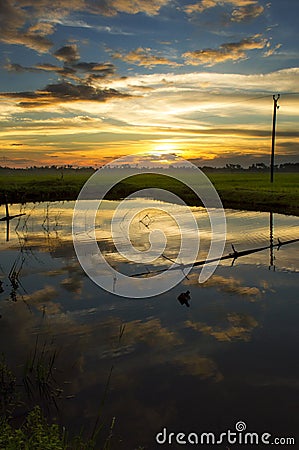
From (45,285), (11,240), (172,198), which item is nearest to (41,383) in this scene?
(45,285)

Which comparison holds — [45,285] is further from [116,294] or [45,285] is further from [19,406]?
[19,406]

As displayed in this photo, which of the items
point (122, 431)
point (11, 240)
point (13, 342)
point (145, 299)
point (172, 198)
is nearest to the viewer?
point (122, 431)

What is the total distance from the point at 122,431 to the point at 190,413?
1.30 meters

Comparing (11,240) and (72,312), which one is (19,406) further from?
(11,240)

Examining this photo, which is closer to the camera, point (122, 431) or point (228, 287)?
point (122, 431)

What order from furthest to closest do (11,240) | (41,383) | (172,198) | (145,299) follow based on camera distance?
(172,198)
(11,240)
(145,299)
(41,383)

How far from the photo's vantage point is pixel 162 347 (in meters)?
9.84

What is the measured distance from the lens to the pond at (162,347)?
7.24 metres

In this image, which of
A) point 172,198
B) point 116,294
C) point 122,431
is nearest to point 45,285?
point 116,294

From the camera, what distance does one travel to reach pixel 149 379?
8.41m

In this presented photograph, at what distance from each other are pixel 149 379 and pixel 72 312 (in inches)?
169

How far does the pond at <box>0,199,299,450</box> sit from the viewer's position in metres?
7.24

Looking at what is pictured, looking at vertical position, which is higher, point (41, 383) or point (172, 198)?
point (172, 198)

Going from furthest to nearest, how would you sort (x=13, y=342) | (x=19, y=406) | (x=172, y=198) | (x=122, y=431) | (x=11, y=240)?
(x=172, y=198) → (x=11, y=240) → (x=13, y=342) → (x=19, y=406) → (x=122, y=431)
